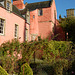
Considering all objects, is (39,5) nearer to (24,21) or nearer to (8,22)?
(24,21)

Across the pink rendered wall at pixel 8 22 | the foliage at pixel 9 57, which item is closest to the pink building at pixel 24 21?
the pink rendered wall at pixel 8 22

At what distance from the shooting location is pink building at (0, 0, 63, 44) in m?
12.2

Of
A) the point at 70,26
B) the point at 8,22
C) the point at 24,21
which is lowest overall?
the point at 8,22

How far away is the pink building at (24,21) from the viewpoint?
12234mm

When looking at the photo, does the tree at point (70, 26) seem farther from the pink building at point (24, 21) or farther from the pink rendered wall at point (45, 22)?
the pink rendered wall at point (45, 22)

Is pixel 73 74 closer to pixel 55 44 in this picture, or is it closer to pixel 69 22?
pixel 55 44

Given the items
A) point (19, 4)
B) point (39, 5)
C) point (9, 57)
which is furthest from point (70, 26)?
point (9, 57)

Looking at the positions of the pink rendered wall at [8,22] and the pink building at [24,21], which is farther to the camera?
the pink building at [24,21]

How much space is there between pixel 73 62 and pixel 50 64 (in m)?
2.06

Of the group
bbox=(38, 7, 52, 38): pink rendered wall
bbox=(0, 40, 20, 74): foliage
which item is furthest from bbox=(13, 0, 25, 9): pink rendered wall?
bbox=(0, 40, 20, 74): foliage

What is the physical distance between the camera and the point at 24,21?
1733cm

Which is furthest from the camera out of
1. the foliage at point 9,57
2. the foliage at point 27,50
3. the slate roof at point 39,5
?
the slate roof at point 39,5

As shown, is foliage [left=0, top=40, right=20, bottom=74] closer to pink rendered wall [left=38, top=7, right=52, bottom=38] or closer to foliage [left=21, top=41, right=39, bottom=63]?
foliage [left=21, top=41, right=39, bottom=63]

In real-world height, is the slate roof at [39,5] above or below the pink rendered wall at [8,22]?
above
